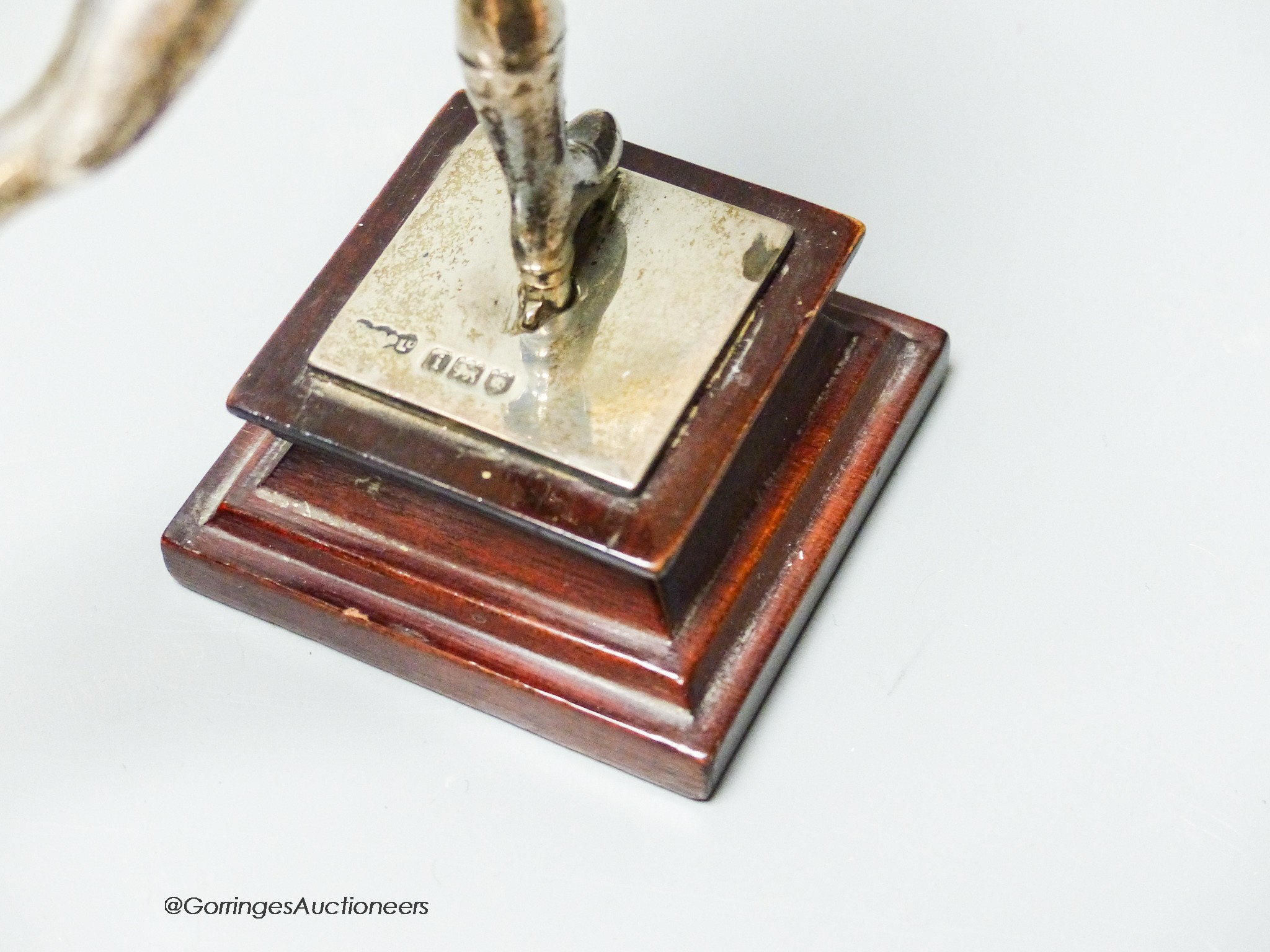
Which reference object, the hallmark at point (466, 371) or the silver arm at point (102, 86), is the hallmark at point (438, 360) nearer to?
the hallmark at point (466, 371)

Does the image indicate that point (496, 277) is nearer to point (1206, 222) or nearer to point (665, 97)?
point (665, 97)

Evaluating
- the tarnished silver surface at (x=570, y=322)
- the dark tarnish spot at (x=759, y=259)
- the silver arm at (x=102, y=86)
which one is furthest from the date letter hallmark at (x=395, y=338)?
the silver arm at (x=102, y=86)

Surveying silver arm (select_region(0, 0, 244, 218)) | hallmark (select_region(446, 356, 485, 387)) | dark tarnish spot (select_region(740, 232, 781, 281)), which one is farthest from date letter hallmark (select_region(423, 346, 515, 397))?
silver arm (select_region(0, 0, 244, 218))

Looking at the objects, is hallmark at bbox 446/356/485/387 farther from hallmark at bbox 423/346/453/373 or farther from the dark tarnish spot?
the dark tarnish spot

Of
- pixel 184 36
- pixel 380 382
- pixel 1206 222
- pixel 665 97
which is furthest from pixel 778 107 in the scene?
pixel 184 36

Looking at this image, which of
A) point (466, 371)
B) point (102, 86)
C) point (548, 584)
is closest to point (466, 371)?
point (466, 371)

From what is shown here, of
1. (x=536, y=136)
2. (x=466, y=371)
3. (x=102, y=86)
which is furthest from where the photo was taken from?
(x=466, y=371)

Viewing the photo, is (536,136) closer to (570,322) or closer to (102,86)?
(570,322)
